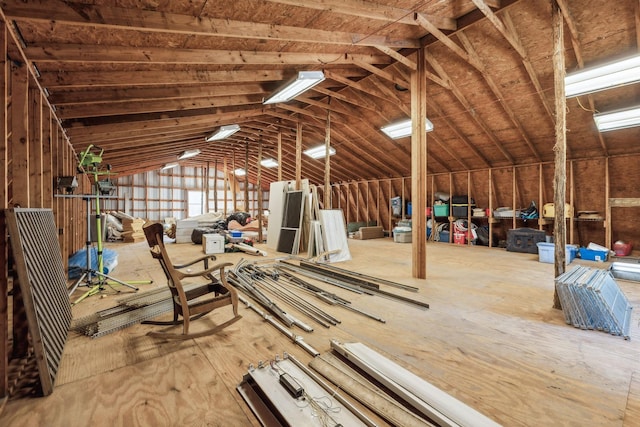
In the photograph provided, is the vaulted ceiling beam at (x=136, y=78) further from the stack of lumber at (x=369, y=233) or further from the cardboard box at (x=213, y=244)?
the stack of lumber at (x=369, y=233)

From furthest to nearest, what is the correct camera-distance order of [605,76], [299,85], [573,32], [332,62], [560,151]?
[299,85]
[332,62]
[573,32]
[605,76]
[560,151]

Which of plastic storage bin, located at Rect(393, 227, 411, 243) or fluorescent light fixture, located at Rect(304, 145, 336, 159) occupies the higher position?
fluorescent light fixture, located at Rect(304, 145, 336, 159)

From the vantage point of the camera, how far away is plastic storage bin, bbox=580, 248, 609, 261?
19.6 feet

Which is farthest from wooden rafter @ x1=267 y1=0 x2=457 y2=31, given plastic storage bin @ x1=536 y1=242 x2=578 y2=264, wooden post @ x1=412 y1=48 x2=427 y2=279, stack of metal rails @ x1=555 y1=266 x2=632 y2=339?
plastic storage bin @ x1=536 y1=242 x2=578 y2=264

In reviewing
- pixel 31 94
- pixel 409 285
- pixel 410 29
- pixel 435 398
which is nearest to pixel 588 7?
pixel 410 29

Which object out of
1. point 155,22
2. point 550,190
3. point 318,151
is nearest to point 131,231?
point 318,151

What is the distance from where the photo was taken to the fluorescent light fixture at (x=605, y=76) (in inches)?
149

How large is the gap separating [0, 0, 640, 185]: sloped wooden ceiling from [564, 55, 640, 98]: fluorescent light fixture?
664 mm

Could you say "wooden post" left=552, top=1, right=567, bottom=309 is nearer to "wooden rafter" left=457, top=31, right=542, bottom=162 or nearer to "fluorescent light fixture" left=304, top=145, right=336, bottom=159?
"wooden rafter" left=457, top=31, right=542, bottom=162

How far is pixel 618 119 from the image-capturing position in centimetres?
522

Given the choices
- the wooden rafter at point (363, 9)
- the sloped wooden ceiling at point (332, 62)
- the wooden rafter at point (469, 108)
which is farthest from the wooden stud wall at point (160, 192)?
the wooden rafter at point (363, 9)

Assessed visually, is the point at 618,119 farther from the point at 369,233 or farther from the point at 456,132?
the point at 369,233

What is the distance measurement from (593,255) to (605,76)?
3916 millimetres

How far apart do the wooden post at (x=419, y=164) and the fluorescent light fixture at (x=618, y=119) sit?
358cm
